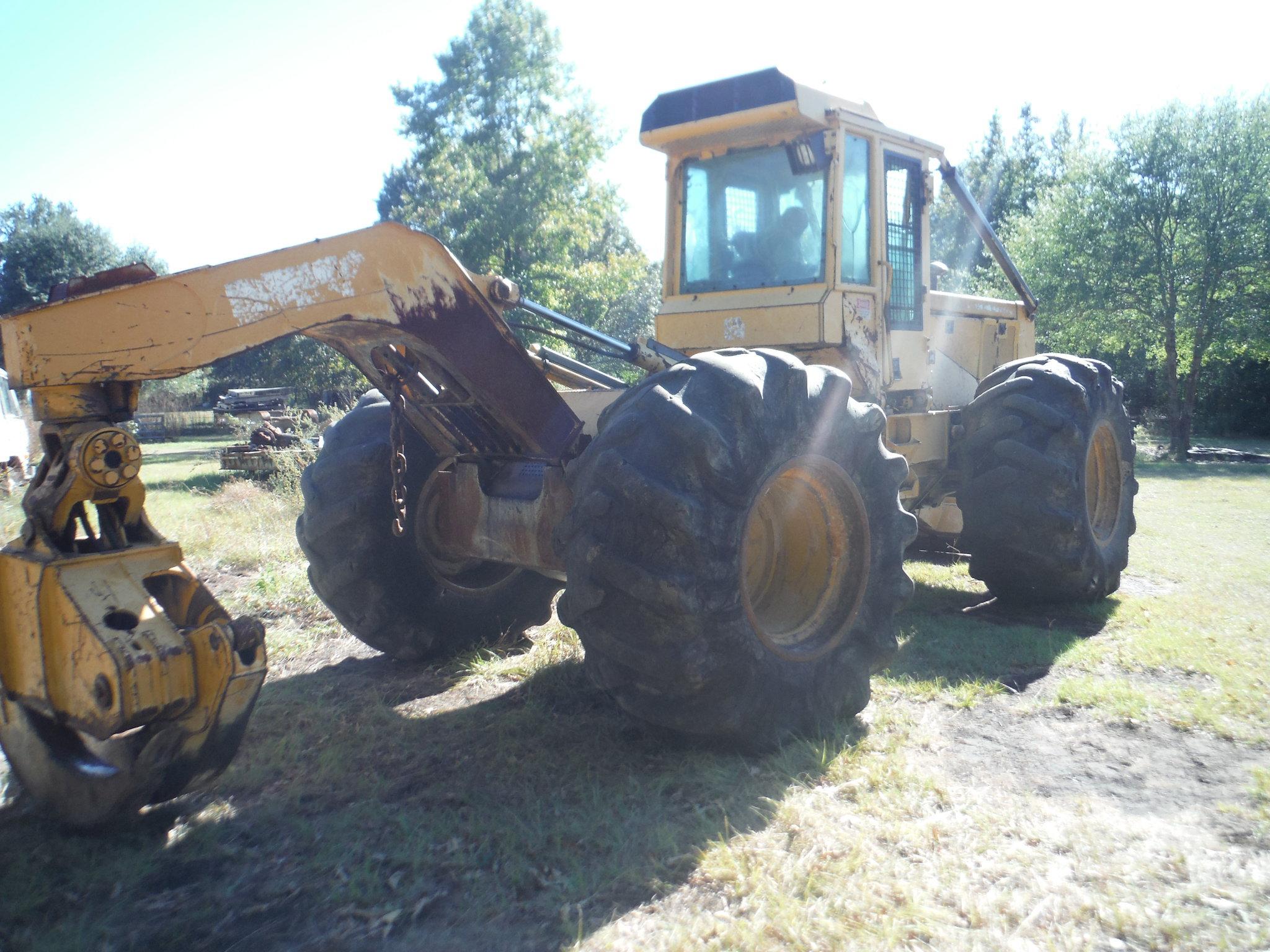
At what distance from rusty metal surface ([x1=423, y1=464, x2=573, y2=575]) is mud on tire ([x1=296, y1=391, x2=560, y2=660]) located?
5.2 inches

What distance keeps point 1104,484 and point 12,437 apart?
17.9m

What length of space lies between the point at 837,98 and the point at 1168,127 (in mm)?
18840

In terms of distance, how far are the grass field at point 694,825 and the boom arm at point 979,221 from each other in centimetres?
317

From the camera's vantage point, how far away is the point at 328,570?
15.1ft

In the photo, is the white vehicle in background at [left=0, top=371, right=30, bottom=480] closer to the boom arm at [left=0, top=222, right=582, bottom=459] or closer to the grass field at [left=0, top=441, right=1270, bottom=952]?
the grass field at [left=0, top=441, right=1270, bottom=952]

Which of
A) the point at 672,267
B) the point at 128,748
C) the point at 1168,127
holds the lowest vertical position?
the point at 128,748

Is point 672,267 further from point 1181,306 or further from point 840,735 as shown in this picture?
point 1181,306

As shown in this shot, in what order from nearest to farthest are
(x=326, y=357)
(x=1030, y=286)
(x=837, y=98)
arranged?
(x=837, y=98) → (x=1030, y=286) → (x=326, y=357)

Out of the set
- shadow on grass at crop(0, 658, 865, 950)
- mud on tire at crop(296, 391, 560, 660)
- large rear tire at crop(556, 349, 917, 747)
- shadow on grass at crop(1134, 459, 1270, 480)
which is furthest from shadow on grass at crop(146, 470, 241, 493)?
shadow on grass at crop(1134, 459, 1270, 480)

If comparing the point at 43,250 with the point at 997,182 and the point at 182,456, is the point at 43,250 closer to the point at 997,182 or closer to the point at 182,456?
the point at 182,456

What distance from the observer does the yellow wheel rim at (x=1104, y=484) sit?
6.61 metres

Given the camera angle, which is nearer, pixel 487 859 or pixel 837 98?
pixel 487 859

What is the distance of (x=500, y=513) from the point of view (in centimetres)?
440

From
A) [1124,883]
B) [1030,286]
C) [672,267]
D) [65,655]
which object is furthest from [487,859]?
[1030,286]
